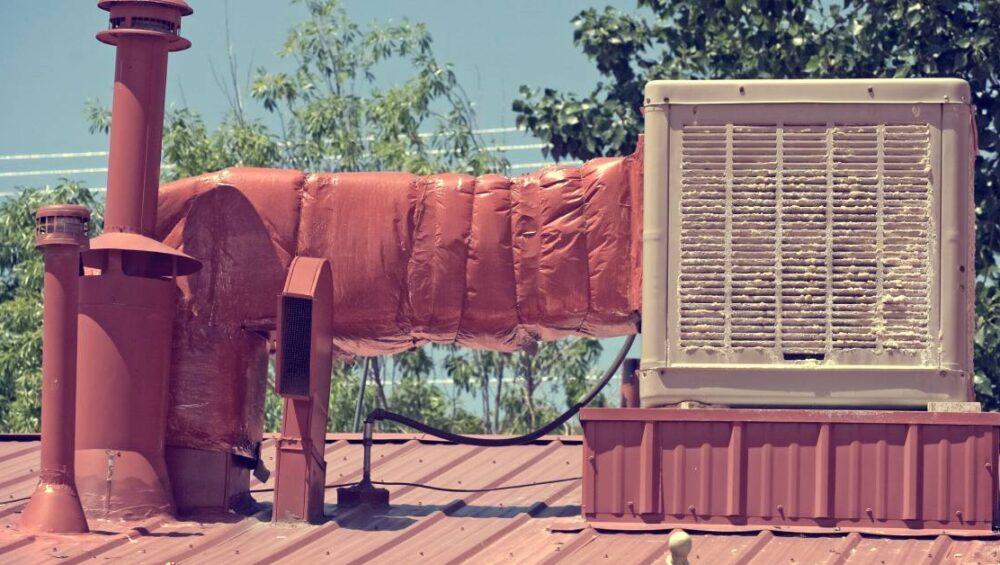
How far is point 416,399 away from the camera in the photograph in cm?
2859

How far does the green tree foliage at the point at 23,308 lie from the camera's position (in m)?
26.5

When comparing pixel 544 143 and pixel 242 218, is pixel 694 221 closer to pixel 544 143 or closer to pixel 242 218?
pixel 242 218

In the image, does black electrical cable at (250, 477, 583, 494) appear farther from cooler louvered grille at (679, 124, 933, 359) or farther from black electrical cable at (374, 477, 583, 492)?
cooler louvered grille at (679, 124, 933, 359)

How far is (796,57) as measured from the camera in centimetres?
2152

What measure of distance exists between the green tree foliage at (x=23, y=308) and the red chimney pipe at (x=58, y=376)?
1534 cm

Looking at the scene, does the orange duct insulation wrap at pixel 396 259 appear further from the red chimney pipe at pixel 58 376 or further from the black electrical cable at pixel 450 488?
the red chimney pipe at pixel 58 376

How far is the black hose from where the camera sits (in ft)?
40.0

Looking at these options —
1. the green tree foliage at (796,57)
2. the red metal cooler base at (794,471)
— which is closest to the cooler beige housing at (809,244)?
the red metal cooler base at (794,471)

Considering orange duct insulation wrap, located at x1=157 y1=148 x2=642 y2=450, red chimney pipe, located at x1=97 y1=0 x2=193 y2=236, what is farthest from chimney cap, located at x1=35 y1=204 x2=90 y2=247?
orange duct insulation wrap, located at x1=157 y1=148 x2=642 y2=450

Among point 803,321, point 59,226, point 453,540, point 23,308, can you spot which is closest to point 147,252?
point 59,226

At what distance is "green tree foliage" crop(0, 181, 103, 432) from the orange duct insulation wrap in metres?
14.8

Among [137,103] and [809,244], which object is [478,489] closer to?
[809,244]

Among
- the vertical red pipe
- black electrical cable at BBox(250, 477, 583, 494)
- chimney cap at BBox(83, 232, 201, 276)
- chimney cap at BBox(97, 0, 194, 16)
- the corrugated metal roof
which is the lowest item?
the corrugated metal roof

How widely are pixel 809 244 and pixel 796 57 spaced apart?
35.3ft
